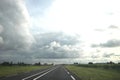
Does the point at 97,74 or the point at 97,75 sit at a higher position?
the point at 97,74

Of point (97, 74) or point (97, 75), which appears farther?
point (97, 74)

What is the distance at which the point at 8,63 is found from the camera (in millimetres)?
116125

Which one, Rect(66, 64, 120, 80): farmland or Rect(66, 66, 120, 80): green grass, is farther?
Rect(66, 64, 120, 80): farmland

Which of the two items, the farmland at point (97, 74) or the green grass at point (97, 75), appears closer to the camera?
the green grass at point (97, 75)
